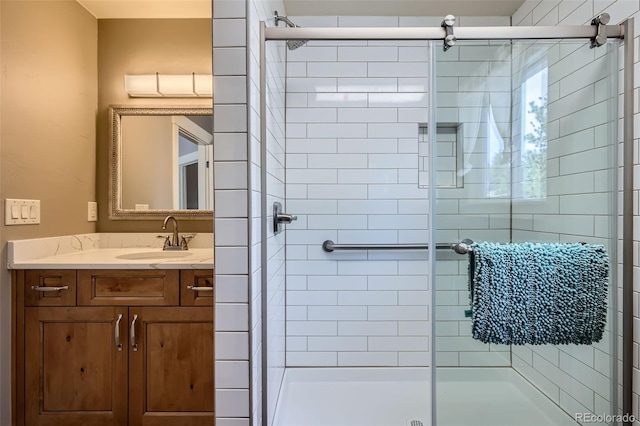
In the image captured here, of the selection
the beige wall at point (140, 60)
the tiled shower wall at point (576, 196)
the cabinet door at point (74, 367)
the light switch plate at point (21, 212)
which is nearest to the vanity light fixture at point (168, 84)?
the beige wall at point (140, 60)

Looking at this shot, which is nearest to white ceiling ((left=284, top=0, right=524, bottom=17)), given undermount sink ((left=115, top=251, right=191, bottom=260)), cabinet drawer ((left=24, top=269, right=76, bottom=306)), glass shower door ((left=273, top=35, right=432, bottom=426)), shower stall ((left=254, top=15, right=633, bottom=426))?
glass shower door ((left=273, top=35, right=432, bottom=426))

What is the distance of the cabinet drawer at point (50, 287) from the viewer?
1.51 m

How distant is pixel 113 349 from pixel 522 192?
1958 mm

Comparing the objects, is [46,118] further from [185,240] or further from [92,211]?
[185,240]

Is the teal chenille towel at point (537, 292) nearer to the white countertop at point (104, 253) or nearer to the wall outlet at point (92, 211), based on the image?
the white countertop at point (104, 253)

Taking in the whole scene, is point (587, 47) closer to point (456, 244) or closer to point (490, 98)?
point (490, 98)

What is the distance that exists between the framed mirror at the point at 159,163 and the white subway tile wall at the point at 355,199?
555mm

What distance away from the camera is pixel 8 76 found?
1515 mm

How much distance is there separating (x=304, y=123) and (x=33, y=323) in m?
1.68

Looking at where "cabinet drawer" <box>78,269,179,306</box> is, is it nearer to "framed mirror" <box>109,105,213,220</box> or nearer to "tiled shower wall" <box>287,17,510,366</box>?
"framed mirror" <box>109,105,213,220</box>

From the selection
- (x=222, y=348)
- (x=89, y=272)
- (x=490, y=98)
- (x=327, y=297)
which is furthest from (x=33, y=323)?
(x=490, y=98)

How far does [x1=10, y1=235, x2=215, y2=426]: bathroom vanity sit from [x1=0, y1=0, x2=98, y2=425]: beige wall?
0.12m

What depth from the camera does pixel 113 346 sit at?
4.96 ft

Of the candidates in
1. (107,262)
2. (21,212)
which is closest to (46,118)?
(21,212)
